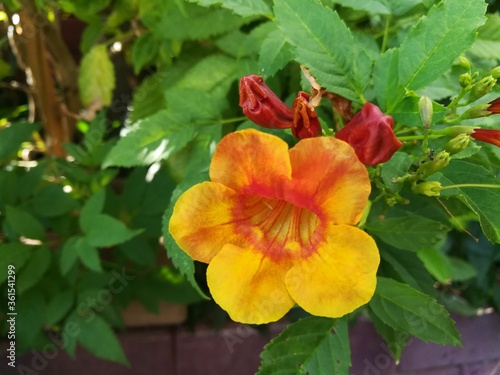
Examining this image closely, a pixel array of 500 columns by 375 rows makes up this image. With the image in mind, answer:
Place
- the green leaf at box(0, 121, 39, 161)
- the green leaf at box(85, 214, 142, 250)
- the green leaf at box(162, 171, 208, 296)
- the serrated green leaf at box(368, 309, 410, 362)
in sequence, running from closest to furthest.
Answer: the green leaf at box(162, 171, 208, 296) < the serrated green leaf at box(368, 309, 410, 362) < the green leaf at box(85, 214, 142, 250) < the green leaf at box(0, 121, 39, 161)

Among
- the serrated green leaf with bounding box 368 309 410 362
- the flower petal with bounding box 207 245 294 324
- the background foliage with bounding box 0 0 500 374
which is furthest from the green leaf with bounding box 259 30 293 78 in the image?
the serrated green leaf with bounding box 368 309 410 362

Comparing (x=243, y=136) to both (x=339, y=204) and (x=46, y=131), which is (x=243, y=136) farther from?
(x=46, y=131)

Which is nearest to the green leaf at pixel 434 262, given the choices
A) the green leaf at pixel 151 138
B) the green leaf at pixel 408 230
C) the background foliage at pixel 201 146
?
the background foliage at pixel 201 146

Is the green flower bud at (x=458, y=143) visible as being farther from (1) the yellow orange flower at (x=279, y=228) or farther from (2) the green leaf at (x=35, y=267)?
(2) the green leaf at (x=35, y=267)

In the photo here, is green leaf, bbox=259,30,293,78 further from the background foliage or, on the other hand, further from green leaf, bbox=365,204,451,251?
green leaf, bbox=365,204,451,251

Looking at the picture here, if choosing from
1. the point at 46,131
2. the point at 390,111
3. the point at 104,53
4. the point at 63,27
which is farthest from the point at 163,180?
the point at 63,27

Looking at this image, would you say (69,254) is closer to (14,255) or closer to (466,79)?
(14,255)
